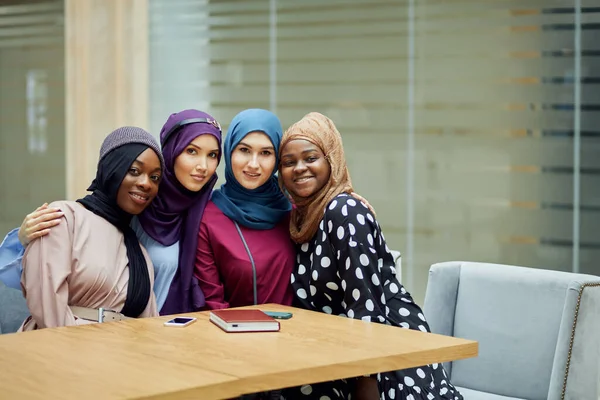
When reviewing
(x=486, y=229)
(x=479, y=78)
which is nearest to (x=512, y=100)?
(x=479, y=78)

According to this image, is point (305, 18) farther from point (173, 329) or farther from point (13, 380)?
point (13, 380)

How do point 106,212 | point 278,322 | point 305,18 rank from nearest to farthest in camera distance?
point 278,322, point 106,212, point 305,18

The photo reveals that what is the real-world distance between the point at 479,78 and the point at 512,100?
22cm

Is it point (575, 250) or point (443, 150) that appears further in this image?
point (443, 150)

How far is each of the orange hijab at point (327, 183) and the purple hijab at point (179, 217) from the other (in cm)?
34

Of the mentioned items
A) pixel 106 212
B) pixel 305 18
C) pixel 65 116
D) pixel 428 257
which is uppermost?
pixel 305 18

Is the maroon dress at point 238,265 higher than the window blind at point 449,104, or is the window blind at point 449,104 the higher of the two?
the window blind at point 449,104

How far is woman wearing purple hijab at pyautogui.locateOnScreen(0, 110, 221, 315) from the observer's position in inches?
118

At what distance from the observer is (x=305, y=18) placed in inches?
199

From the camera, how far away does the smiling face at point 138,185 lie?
9.20 ft

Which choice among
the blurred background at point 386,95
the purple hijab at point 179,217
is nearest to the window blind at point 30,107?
the blurred background at point 386,95

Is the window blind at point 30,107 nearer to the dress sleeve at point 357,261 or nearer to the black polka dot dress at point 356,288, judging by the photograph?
the black polka dot dress at point 356,288

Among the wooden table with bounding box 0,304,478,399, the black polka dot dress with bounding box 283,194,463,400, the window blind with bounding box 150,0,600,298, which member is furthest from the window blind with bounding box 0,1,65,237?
the wooden table with bounding box 0,304,478,399

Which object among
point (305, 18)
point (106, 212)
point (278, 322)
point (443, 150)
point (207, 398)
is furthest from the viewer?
point (305, 18)
